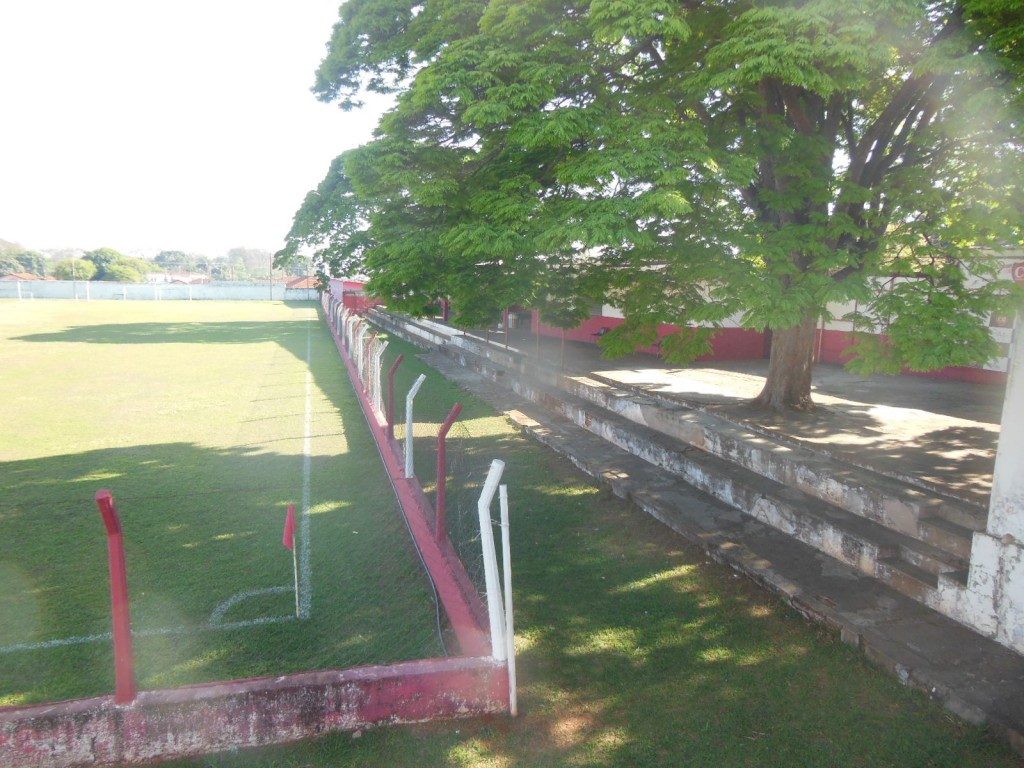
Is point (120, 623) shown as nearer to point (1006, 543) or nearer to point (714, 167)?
point (1006, 543)

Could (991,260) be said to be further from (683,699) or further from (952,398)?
(952,398)

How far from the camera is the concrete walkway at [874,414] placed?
7617 mm

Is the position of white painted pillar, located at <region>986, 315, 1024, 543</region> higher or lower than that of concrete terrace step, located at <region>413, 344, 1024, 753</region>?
higher

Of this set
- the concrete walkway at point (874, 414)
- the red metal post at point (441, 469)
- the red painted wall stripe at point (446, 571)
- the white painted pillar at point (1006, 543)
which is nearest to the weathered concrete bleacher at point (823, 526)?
the white painted pillar at point (1006, 543)

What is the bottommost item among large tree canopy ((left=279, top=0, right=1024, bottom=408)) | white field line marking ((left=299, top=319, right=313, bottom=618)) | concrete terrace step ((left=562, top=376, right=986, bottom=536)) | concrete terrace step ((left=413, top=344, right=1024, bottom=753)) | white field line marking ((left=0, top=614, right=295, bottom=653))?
white field line marking ((left=0, top=614, right=295, bottom=653))

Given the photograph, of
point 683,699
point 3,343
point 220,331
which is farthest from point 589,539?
point 220,331

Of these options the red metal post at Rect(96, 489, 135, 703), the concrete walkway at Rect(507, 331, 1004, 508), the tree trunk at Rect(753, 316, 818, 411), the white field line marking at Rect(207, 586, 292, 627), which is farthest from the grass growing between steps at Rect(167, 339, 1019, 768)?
the tree trunk at Rect(753, 316, 818, 411)

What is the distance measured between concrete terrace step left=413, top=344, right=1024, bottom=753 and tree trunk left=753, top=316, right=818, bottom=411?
3180mm

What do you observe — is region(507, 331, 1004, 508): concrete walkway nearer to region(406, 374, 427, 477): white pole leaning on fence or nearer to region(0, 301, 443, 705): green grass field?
region(406, 374, 427, 477): white pole leaning on fence

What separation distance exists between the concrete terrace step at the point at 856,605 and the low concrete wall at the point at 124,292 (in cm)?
6614

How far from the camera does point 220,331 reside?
1227 inches

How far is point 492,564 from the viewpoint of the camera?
3697 mm

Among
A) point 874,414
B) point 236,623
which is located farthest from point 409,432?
point 874,414

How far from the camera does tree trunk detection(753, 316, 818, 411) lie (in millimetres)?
10237
